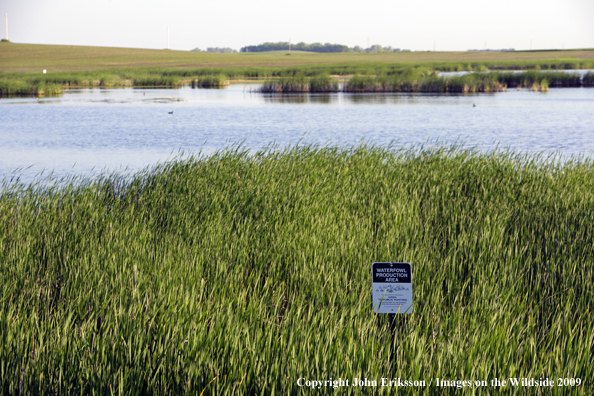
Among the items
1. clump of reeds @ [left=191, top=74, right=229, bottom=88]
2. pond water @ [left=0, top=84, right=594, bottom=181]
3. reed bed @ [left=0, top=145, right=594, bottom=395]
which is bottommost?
reed bed @ [left=0, top=145, right=594, bottom=395]

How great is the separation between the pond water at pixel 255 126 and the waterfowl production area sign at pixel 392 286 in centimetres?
740

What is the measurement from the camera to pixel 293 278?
480 cm

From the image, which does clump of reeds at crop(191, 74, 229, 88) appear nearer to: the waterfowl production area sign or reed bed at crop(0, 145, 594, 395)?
reed bed at crop(0, 145, 594, 395)

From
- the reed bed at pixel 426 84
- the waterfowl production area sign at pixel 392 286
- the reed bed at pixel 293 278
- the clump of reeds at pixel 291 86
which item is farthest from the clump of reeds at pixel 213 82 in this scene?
the waterfowl production area sign at pixel 392 286

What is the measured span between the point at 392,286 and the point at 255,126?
18.4 meters

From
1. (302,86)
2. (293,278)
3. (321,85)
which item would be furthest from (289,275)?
(302,86)

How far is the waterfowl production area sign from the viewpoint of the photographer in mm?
3305

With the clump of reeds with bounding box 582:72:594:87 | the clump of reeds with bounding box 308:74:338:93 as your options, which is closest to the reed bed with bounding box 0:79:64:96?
the clump of reeds with bounding box 308:74:338:93

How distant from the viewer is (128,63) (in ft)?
280

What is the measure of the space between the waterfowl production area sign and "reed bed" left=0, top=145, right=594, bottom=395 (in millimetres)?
168

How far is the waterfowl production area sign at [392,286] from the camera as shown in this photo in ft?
10.8

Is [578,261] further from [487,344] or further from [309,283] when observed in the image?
[309,283]

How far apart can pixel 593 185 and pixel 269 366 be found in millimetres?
7060

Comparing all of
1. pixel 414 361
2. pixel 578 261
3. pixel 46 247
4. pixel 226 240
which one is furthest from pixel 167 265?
pixel 578 261
